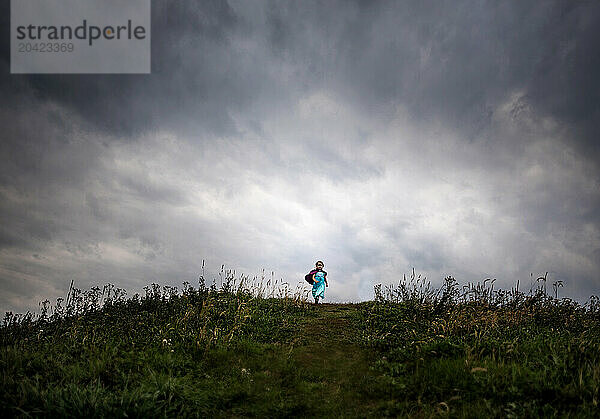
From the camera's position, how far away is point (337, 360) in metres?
10.0

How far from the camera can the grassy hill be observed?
638cm

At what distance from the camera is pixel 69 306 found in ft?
42.1

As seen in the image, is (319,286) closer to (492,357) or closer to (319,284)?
(319,284)

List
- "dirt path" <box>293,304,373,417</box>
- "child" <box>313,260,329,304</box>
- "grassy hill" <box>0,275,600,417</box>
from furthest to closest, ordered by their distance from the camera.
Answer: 1. "child" <box>313,260,329,304</box>
2. "dirt path" <box>293,304,373,417</box>
3. "grassy hill" <box>0,275,600,417</box>

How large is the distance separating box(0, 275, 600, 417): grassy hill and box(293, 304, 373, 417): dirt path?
0.04m

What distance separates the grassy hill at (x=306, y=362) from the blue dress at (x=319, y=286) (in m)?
5.56

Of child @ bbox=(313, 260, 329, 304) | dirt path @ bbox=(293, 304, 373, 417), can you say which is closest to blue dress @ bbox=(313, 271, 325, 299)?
child @ bbox=(313, 260, 329, 304)

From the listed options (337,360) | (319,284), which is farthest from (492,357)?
(319,284)

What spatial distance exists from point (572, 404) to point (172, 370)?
7602mm

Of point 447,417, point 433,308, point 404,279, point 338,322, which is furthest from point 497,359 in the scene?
point 404,279

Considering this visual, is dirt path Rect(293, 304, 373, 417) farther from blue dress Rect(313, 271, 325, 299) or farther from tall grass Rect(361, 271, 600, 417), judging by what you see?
blue dress Rect(313, 271, 325, 299)

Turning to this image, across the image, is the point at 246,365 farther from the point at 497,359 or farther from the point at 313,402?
the point at 497,359

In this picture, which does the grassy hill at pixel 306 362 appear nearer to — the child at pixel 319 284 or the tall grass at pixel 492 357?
the tall grass at pixel 492 357

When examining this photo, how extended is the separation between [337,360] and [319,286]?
1016cm
